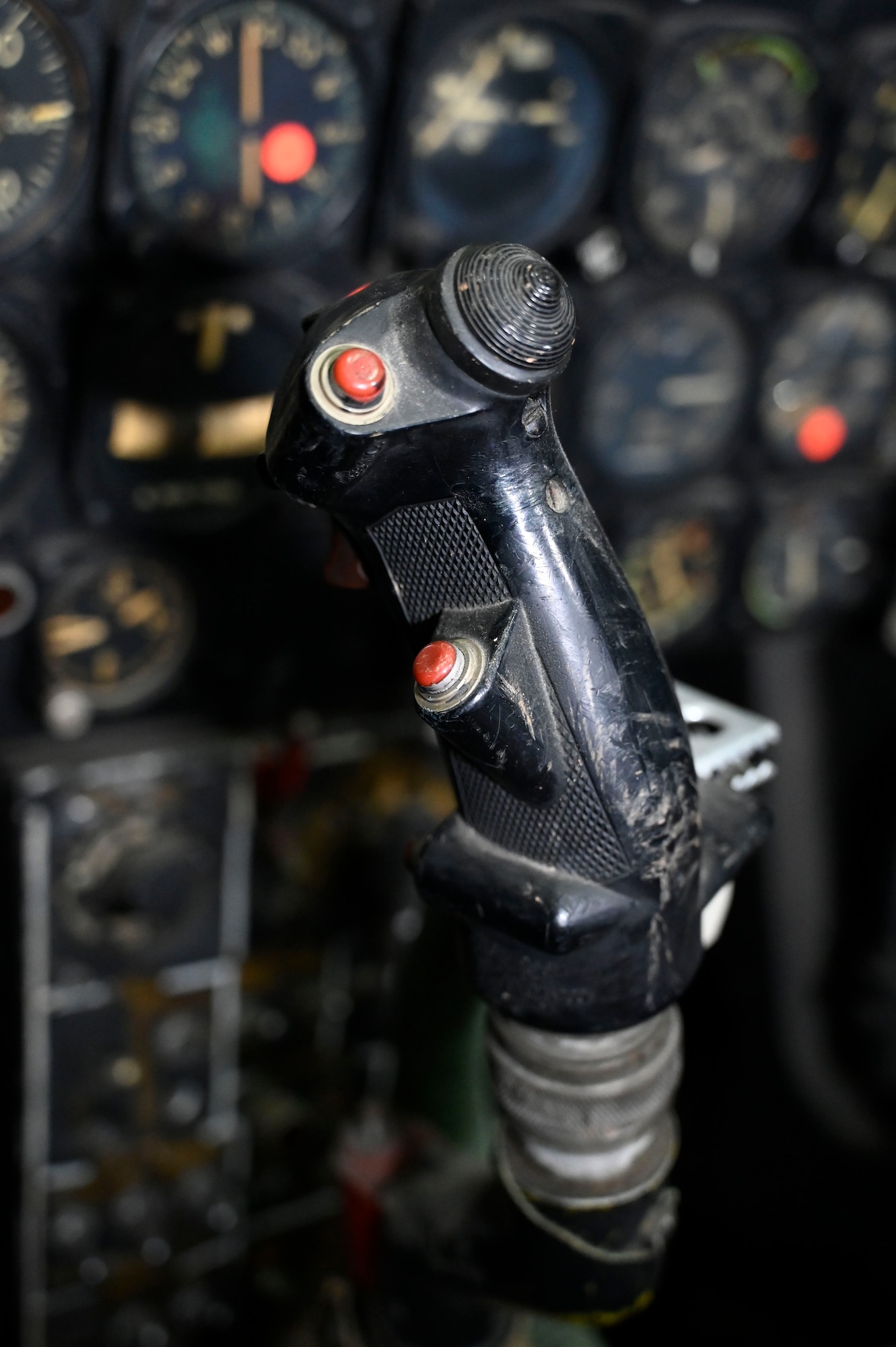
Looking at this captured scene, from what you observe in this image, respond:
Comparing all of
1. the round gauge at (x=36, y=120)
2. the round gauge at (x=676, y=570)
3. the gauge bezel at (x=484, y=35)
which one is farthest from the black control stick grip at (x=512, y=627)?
the round gauge at (x=676, y=570)

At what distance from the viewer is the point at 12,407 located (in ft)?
4.68

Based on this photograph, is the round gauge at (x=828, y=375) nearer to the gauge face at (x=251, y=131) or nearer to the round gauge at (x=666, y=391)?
the round gauge at (x=666, y=391)

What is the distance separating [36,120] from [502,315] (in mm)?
938

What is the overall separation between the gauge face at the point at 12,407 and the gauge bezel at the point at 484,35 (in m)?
0.47

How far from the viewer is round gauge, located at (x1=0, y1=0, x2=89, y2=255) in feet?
4.08

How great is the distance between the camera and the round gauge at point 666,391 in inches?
72.6

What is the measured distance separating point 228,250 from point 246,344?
11cm

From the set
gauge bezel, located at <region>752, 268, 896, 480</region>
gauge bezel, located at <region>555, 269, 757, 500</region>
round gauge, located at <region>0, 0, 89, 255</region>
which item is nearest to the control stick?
round gauge, located at <region>0, 0, 89, 255</region>

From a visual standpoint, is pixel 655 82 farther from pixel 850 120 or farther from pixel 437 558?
pixel 437 558

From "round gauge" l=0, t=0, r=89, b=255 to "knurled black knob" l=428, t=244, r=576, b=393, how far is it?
2.90 ft

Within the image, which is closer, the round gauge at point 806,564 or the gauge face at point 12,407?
the gauge face at point 12,407

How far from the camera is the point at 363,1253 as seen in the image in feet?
3.35

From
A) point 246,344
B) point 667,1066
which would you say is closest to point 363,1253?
point 667,1066

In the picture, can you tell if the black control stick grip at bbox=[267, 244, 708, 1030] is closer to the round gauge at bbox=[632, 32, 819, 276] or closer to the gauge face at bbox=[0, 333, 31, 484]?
the gauge face at bbox=[0, 333, 31, 484]
